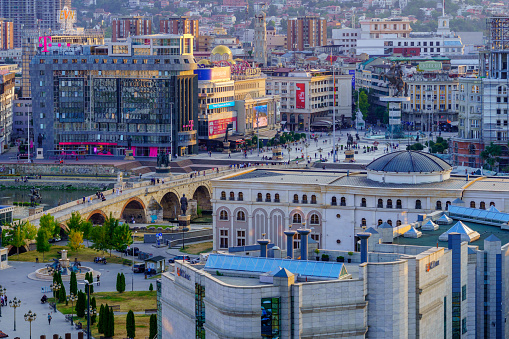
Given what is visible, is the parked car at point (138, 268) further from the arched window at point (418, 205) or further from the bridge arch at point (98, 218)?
the bridge arch at point (98, 218)

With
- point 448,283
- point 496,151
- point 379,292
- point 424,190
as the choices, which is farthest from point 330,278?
point 496,151

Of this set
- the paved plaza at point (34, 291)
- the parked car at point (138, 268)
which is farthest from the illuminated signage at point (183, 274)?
the parked car at point (138, 268)

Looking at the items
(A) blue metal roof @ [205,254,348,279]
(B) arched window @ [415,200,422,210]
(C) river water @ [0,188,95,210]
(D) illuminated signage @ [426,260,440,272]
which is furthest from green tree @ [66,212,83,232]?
(D) illuminated signage @ [426,260,440,272]

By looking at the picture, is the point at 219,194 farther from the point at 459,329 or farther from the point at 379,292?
the point at 379,292

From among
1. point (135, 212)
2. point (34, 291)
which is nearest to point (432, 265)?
point (34, 291)

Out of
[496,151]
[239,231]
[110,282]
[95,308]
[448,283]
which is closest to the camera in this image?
[448,283]

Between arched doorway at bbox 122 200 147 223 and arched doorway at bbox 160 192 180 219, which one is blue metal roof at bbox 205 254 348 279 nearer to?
arched doorway at bbox 122 200 147 223
